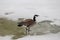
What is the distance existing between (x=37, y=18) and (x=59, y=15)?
23 cm

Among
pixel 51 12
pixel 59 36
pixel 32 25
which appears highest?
pixel 51 12

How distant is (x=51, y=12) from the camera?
1378 mm

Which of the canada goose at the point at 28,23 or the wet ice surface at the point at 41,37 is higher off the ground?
the canada goose at the point at 28,23

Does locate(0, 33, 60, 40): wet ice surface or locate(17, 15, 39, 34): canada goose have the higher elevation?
locate(17, 15, 39, 34): canada goose

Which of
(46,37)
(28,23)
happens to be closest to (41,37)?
(46,37)

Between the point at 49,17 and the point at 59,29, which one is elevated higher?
the point at 49,17

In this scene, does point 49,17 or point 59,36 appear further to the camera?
point 49,17

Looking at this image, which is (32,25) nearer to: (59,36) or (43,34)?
(43,34)

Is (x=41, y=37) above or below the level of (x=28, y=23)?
below

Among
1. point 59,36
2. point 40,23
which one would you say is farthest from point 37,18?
point 59,36

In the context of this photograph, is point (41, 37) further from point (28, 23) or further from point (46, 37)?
point (28, 23)

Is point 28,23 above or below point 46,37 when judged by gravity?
above

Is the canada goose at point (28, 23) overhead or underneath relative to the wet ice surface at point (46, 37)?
overhead

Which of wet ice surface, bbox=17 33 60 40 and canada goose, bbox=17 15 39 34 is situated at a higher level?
canada goose, bbox=17 15 39 34
